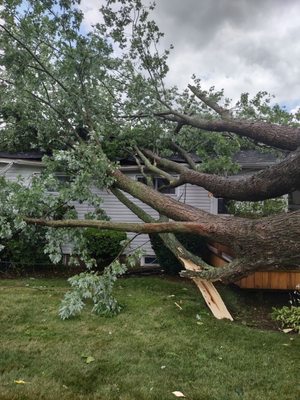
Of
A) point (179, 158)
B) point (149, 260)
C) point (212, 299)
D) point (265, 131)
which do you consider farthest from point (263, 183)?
point (149, 260)

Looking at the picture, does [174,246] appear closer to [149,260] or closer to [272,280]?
[272,280]

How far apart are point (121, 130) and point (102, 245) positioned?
296 cm

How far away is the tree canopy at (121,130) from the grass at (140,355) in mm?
992

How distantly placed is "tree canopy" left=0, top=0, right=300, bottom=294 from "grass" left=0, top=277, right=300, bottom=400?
99 centimetres

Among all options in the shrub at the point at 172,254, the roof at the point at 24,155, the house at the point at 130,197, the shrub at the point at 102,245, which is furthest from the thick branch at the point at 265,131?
the roof at the point at 24,155

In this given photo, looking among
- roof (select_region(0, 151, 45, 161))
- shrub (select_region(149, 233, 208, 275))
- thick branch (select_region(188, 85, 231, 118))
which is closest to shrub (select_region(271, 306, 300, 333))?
thick branch (select_region(188, 85, 231, 118))

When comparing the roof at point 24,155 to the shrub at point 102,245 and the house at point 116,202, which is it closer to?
the house at point 116,202

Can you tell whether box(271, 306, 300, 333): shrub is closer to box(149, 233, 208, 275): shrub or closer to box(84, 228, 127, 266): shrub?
box(149, 233, 208, 275): shrub

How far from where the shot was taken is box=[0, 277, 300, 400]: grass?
11.1 feet

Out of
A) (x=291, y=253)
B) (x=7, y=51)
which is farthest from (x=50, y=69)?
(x=291, y=253)

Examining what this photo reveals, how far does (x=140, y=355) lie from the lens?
4.22 metres

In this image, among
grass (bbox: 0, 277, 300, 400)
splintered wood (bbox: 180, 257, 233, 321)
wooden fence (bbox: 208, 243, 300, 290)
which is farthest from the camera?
wooden fence (bbox: 208, 243, 300, 290)

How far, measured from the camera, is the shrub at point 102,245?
29.9 ft

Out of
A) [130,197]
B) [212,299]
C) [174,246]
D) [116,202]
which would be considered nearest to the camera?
[212,299]
